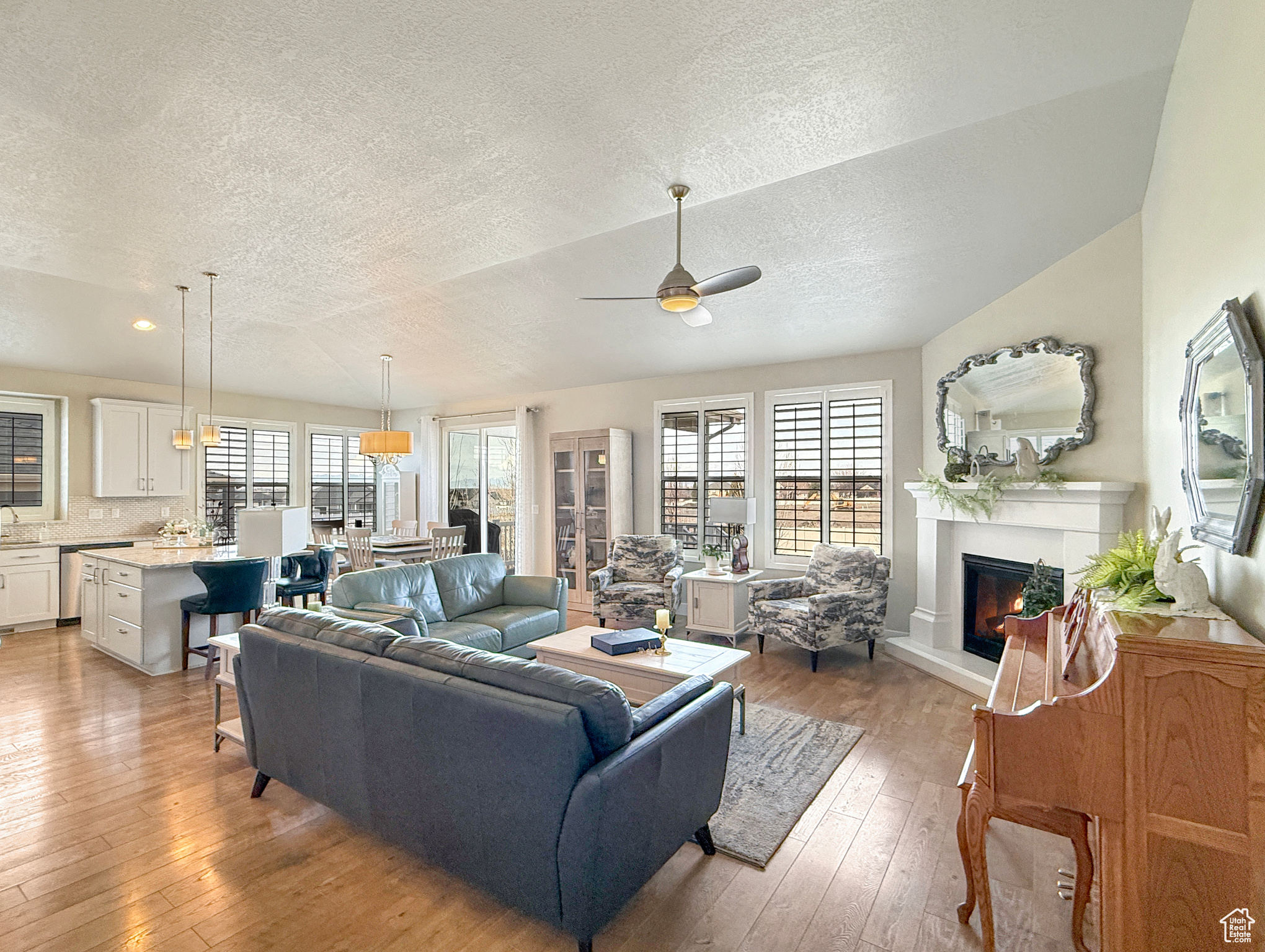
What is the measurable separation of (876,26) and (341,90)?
89.2 inches

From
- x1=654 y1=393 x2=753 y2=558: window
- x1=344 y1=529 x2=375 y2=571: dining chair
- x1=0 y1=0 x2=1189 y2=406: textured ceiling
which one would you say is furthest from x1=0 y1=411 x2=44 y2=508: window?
x1=654 y1=393 x2=753 y2=558: window

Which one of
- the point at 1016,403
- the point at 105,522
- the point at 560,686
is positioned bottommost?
the point at 560,686

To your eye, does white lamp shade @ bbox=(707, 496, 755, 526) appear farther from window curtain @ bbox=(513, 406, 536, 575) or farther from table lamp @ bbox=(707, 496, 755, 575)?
window curtain @ bbox=(513, 406, 536, 575)

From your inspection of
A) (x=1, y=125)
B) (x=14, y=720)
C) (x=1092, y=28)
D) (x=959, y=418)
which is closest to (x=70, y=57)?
(x=1, y=125)

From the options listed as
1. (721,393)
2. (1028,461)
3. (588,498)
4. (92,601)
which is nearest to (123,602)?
(92,601)

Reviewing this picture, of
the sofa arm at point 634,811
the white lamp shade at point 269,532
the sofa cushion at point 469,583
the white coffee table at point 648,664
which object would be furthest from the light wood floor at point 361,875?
the sofa cushion at point 469,583

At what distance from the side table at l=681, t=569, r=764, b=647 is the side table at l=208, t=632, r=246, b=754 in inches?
138

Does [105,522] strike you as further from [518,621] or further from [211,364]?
[518,621]

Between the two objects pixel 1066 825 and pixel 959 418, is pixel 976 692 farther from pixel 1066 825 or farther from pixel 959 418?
pixel 1066 825

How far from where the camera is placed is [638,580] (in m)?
6.22

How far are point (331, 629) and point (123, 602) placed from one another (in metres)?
3.67

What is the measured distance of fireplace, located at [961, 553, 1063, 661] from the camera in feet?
14.8

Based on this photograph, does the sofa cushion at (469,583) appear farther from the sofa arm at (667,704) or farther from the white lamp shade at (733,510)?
the sofa arm at (667,704)

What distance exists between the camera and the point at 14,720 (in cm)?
386
